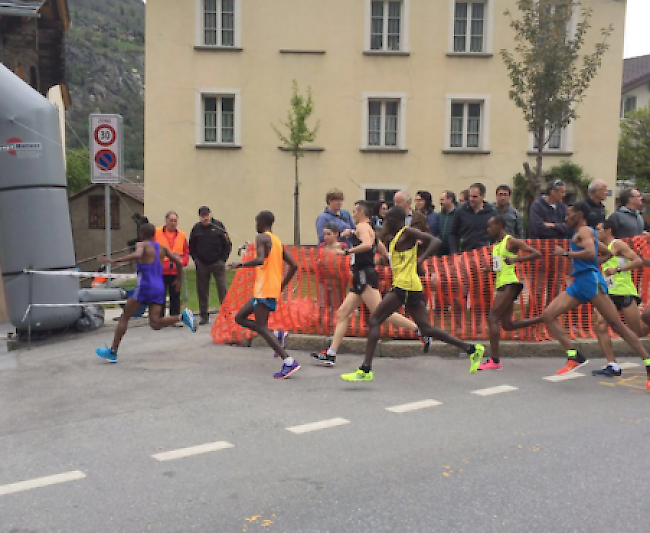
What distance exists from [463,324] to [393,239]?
2163 millimetres

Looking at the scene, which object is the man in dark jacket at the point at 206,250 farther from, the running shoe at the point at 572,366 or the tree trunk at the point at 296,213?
the tree trunk at the point at 296,213

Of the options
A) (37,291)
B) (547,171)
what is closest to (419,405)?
(37,291)

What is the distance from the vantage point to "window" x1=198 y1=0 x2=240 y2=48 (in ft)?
77.5

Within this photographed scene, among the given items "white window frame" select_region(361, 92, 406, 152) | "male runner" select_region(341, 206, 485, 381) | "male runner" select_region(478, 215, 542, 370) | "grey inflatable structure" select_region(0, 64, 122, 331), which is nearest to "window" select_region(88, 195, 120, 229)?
A: "white window frame" select_region(361, 92, 406, 152)

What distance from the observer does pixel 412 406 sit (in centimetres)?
660

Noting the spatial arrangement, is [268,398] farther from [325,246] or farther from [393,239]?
[325,246]

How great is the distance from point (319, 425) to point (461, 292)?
12.5ft

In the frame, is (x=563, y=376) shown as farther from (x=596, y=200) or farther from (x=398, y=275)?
(x=596, y=200)

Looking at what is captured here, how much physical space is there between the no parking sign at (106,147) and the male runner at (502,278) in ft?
20.9

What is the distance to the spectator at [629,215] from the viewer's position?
870 centimetres

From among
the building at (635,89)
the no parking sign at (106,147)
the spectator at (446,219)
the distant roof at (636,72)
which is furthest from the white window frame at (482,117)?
the distant roof at (636,72)

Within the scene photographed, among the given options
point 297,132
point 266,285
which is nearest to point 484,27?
point 297,132

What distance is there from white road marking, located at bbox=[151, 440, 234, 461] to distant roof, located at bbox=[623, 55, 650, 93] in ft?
202

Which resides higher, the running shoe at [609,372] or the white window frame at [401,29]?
the white window frame at [401,29]
